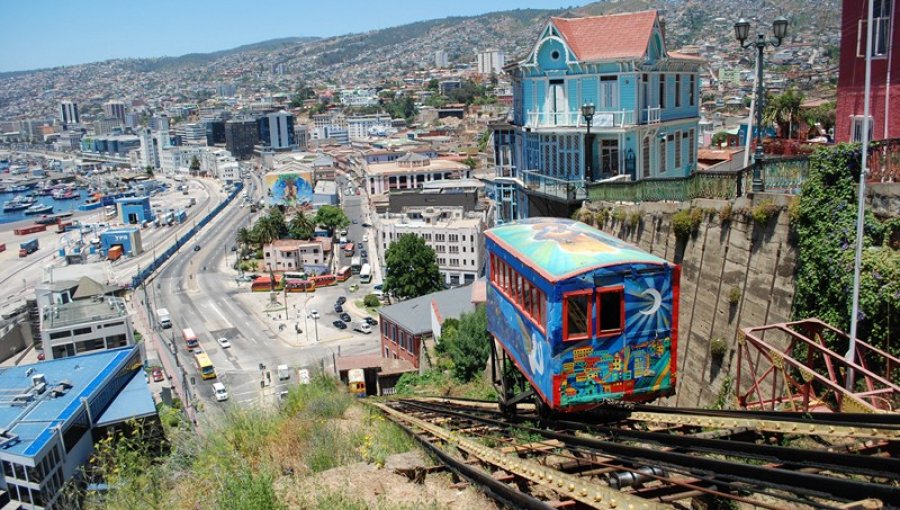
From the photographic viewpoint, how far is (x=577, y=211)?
1738 centimetres

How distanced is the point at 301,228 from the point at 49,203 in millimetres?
96684

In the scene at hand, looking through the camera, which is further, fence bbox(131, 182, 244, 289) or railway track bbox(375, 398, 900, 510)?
fence bbox(131, 182, 244, 289)

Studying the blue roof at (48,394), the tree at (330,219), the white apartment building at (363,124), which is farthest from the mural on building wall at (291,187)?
the white apartment building at (363,124)

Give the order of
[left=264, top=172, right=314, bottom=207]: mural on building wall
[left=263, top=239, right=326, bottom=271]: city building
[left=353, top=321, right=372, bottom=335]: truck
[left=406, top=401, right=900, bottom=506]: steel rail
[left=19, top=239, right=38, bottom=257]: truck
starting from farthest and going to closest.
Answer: [left=264, top=172, right=314, bottom=207]: mural on building wall → [left=19, top=239, right=38, bottom=257]: truck → [left=263, top=239, right=326, bottom=271]: city building → [left=353, top=321, right=372, bottom=335]: truck → [left=406, top=401, right=900, bottom=506]: steel rail

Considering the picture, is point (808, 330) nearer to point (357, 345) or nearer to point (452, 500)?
point (452, 500)

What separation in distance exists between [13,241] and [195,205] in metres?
30.1

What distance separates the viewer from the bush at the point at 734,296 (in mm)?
11273

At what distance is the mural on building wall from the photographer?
102562mm

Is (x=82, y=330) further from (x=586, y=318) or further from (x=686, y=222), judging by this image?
(x=586, y=318)

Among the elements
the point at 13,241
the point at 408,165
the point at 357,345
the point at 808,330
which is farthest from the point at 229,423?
the point at 13,241

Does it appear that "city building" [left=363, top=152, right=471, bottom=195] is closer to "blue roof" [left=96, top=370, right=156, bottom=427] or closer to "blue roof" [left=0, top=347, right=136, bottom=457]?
"blue roof" [left=0, top=347, right=136, bottom=457]

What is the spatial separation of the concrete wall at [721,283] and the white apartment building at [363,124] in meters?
163

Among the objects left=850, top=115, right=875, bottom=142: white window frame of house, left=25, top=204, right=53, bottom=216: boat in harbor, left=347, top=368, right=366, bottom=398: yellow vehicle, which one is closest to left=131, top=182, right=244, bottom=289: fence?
left=25, top=204, right=53, bottom=216: boat in harbor

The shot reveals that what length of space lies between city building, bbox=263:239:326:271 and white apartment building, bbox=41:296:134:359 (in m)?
29.4
